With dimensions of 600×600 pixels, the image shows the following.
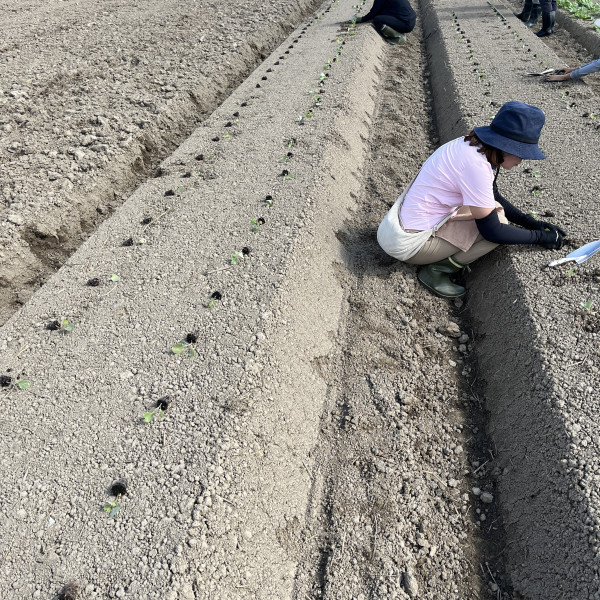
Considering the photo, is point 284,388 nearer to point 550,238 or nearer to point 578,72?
point 550,238

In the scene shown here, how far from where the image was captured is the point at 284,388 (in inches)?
119

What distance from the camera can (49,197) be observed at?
4656 millimetres

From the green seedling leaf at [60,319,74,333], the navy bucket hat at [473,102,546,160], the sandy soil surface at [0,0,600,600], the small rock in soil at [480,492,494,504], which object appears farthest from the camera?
the green seedling leaf at [60,319,74,333]

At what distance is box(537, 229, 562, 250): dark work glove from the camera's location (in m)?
3.55

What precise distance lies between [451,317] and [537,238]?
2.98 ft

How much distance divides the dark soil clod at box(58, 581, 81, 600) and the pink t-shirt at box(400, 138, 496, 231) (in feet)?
10.3

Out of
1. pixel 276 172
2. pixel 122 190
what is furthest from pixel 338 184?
pixel 122 190

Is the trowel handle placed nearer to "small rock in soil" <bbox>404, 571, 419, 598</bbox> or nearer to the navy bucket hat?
the navy bucket hat

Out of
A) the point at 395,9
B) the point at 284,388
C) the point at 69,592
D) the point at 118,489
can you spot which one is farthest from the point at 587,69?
the point at 69,592

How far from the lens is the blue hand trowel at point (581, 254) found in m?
3.49

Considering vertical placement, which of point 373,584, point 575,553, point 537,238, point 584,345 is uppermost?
point 537,238

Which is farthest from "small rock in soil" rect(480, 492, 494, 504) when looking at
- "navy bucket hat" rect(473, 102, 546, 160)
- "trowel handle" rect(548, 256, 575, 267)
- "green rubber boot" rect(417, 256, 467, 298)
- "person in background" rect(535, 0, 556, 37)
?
"person in background" rect(535, 0, 556, 37)

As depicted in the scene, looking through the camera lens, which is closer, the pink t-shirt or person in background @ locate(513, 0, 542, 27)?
the pink t-shirt

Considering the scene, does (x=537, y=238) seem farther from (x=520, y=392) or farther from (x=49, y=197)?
(x=49, y=197)
